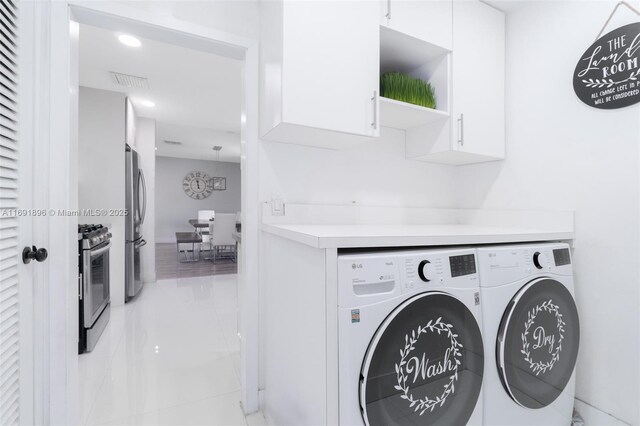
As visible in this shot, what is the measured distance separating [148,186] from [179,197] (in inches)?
187

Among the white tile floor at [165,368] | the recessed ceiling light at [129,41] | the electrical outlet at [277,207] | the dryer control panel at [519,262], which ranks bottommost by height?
A: the white tile floor at [165,368]

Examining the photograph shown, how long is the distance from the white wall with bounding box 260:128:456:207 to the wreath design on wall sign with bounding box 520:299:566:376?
94cm

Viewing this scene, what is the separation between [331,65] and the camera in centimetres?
132

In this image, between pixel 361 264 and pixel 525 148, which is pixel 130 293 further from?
pixel 525 148

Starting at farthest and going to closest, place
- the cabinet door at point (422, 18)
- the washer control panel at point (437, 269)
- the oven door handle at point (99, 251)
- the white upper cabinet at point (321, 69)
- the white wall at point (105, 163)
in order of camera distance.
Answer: the white wall at point (105, 163) < the oven door handle at point (99, 251) < the cabinet door at point (422, 18) < the white upper cabinet at point (321, 69) < the washer control panel at point (437, 269)

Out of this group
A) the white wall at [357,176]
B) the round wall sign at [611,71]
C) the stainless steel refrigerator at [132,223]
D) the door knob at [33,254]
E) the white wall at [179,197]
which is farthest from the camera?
the white wall at [179,197]

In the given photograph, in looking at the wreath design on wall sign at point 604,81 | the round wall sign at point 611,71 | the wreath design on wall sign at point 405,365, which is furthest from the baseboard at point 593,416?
the wreath design on wall sign at point 604,81

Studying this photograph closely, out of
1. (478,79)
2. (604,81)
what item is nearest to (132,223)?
(478,79)

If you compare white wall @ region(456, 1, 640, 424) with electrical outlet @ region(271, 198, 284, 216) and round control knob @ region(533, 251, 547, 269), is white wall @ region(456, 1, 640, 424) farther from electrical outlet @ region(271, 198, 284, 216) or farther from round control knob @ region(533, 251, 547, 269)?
electrical outlet @ region(271, 198, 284, 216)

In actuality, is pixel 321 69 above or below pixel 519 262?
above

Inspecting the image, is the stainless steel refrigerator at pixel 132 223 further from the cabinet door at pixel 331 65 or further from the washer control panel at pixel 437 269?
the washer control panel at pixel 437 269

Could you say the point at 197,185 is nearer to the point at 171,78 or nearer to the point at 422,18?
the point at 171,78

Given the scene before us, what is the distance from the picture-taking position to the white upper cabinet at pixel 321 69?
1.25 meters

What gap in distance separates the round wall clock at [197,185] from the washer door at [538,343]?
→ 8935 millimetres
